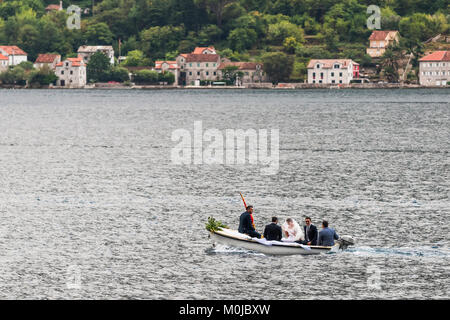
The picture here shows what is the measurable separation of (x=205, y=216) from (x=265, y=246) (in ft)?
38.5

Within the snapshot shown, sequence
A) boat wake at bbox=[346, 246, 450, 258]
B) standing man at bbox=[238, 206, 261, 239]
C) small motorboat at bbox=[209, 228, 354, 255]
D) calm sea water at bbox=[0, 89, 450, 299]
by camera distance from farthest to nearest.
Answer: standing man at bbox=[238, 206, 261, 239] → boat wake at bbox=[346, 246, 450, 258] → small motorboat at bbox=[209, 228, 354, 255] → calm sea water at bbox=[0, 89, 450, 299]

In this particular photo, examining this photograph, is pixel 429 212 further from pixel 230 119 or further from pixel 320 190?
pixel 230 119

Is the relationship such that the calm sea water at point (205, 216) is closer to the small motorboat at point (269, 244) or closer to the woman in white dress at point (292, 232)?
the small motorboat at point (269, 244)

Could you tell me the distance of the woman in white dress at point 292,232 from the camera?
41.9 m

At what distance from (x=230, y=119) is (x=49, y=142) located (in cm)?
5171

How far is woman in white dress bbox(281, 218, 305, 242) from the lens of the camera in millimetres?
41875

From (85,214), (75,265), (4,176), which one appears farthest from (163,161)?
(75,265)

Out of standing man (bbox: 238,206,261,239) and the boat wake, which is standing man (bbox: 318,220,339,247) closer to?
the boat wake

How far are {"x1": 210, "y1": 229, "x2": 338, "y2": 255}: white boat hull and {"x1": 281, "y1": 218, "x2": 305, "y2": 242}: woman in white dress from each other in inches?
20.1

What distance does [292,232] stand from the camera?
4234 cm

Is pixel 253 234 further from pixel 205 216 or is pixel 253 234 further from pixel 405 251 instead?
pixel 205 216

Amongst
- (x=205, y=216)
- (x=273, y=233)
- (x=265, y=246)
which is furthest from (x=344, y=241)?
(x=205, y=216)

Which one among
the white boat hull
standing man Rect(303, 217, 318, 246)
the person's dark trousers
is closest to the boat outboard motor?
the white boat hull
